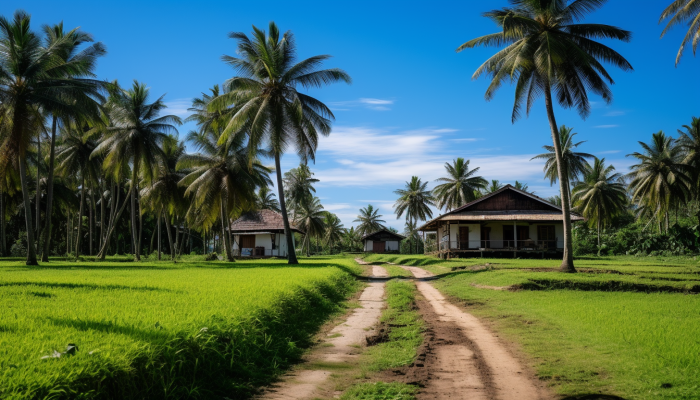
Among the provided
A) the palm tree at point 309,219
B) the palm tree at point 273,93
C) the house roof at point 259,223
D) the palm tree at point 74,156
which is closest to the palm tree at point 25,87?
the palm tree at point 273,93

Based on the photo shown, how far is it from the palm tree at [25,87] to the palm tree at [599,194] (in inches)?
1593

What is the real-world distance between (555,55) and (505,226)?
857 inches

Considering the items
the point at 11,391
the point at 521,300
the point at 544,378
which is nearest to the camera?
the point at 11,391

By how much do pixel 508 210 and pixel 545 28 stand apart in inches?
791

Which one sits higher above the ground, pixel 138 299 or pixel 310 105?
pixel 310 105

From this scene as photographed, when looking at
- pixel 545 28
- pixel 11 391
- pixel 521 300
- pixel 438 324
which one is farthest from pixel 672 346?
pixel 545 28

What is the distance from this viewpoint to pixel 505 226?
35.8m

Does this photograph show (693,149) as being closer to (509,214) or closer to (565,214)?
(509,214)

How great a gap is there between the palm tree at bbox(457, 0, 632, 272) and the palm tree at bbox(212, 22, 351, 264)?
7.98 metres

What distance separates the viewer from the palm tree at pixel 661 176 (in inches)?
1443

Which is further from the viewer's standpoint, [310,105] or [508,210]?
[508,210]

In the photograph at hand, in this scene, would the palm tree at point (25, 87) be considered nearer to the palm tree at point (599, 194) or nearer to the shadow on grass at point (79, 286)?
the shadow on grass at point (79, 286)

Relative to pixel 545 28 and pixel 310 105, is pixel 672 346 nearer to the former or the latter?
pixel 545 28

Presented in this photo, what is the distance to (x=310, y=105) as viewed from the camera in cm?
2389
